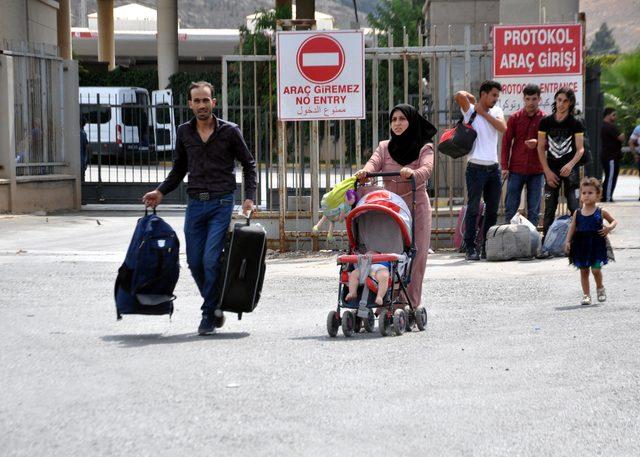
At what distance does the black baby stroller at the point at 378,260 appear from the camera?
9.38 meters

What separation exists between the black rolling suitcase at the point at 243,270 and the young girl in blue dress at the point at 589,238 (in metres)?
2.78

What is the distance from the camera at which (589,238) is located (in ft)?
36.7

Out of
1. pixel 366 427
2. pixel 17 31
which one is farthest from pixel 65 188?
pixel 366 427

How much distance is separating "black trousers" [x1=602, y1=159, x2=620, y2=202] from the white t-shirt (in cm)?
939

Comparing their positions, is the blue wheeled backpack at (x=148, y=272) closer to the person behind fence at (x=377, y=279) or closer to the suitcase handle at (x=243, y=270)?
the suitcase handle at (x=243, y=270)

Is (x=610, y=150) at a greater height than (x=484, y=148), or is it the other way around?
(x=484, y=148)

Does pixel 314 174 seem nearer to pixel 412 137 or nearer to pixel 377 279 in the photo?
pixel 412 137

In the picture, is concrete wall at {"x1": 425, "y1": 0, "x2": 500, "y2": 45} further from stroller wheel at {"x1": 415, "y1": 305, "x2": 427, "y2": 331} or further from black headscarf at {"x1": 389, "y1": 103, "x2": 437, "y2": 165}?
stroller wheel at {"x1": 415, "y1": 305, "x2": 427, "y2": 331}

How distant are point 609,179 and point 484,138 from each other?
9717mm

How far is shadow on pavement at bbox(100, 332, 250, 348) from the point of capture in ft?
30.8

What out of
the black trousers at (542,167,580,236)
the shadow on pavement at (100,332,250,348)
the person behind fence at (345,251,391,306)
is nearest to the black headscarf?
the person behind fence at (345,251,391,306)

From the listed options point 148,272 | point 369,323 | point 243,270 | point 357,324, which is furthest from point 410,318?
point 148,272

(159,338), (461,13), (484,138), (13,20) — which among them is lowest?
(159,338)

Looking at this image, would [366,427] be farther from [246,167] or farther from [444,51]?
[444,51]
